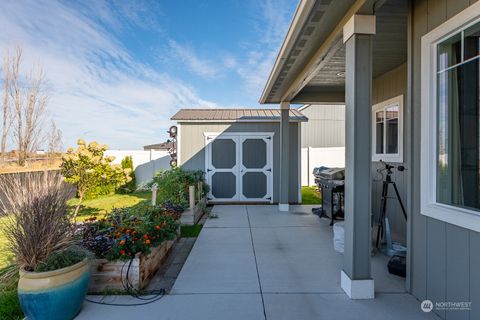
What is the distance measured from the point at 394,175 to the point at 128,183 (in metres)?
9.25

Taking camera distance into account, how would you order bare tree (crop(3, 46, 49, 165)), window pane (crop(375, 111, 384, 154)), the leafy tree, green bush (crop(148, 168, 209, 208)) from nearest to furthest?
window pane (crop(375, 111, 384, 154)) < green bush (crop(148, 168, 209, 208)) < the leafy tree < bare tree (crop(3, 46, 49, 165))

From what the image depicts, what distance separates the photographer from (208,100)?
14664 millimetres

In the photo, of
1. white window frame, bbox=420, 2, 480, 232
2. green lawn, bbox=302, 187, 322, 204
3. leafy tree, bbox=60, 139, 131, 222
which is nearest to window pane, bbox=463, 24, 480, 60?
white window frame, bbox=420, 2, 480, 232

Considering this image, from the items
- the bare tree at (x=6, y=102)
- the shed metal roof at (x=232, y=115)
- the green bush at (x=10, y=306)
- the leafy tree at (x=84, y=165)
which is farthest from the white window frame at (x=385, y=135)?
the bare tree at (x=6, y=102)

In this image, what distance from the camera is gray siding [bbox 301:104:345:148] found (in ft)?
53.4

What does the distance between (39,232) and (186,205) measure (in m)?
3.61

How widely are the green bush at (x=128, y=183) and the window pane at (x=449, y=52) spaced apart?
33.3ft

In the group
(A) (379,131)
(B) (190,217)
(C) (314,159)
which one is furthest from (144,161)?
(A) (379,131)

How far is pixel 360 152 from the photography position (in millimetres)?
2621

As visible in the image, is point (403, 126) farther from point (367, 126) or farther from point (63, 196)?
point (63, 196)

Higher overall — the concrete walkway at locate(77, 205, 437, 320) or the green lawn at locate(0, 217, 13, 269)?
the green lawn at locate(0, 217, 13, 269)

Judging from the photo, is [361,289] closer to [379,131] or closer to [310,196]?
[379,131]

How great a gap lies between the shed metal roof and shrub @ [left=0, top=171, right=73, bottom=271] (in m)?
5.57

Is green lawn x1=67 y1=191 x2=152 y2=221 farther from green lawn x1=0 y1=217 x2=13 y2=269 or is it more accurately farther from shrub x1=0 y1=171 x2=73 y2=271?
shrub x1=0 y1=171 x2=73 y2=271
